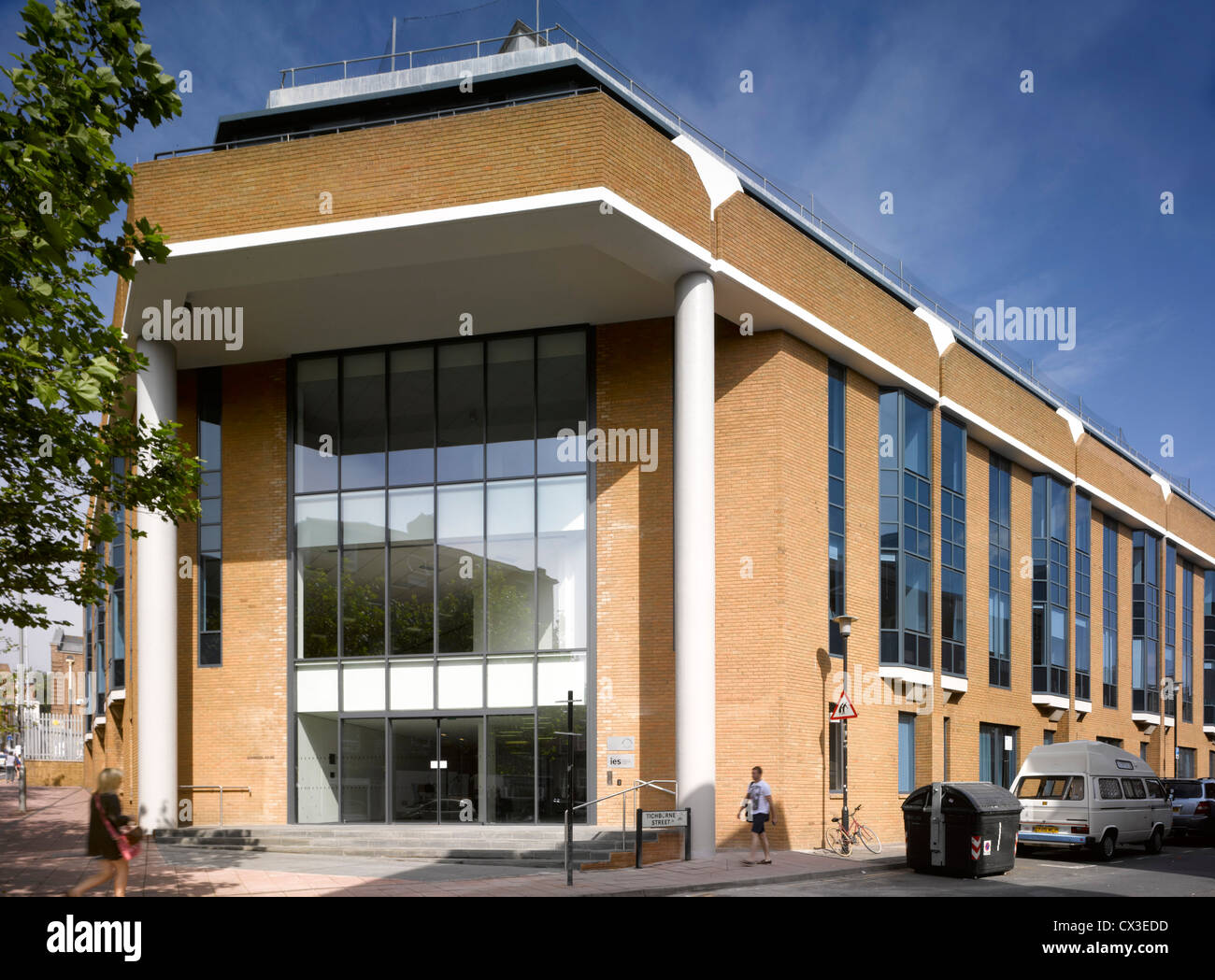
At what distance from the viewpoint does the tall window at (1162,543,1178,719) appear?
143ft

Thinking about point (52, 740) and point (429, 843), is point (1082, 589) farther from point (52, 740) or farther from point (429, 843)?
point (52, 740)

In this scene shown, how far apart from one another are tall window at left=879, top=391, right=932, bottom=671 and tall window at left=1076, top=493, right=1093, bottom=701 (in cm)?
1086

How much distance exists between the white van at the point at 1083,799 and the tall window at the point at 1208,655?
28.1m

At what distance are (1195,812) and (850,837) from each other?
1043 cm

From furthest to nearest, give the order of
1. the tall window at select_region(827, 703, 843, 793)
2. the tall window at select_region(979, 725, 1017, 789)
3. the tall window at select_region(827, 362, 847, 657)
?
the tall window at select_region(979, 725, 1017, 789), the tall window at select_region(827, 362, 847, 657), the tall window at select_region(827, 703, 843, 793)

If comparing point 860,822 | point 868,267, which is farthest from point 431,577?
point 868,267

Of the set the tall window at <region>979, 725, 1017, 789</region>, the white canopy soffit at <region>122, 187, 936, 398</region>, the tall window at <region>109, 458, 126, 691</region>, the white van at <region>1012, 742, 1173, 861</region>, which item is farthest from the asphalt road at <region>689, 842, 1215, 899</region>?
the tall window at <region>109, 458, 126, 691</region>

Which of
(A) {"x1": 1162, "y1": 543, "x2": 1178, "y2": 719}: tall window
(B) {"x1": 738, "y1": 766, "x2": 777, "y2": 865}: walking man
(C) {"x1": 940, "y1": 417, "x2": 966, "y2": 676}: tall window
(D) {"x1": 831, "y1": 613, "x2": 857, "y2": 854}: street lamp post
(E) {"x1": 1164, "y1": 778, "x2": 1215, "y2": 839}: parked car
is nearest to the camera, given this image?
(B) {"x1": 738, "y1": 766, "x2": 777, "y2": 865}: walking man

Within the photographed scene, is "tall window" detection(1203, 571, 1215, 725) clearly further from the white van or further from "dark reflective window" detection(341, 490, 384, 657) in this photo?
"dark reflective window" detection(341, 490, 384, 657)

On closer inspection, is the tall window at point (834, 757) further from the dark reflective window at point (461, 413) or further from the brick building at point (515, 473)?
the dark reflective window at point (461, 413)

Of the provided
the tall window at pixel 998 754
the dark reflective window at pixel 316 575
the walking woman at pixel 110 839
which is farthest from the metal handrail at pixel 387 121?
the tall window at pixel 998 754

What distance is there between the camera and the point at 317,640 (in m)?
24.2

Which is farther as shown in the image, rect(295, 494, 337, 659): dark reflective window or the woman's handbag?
rect(295, 494, 337, 659): dark reflective window
